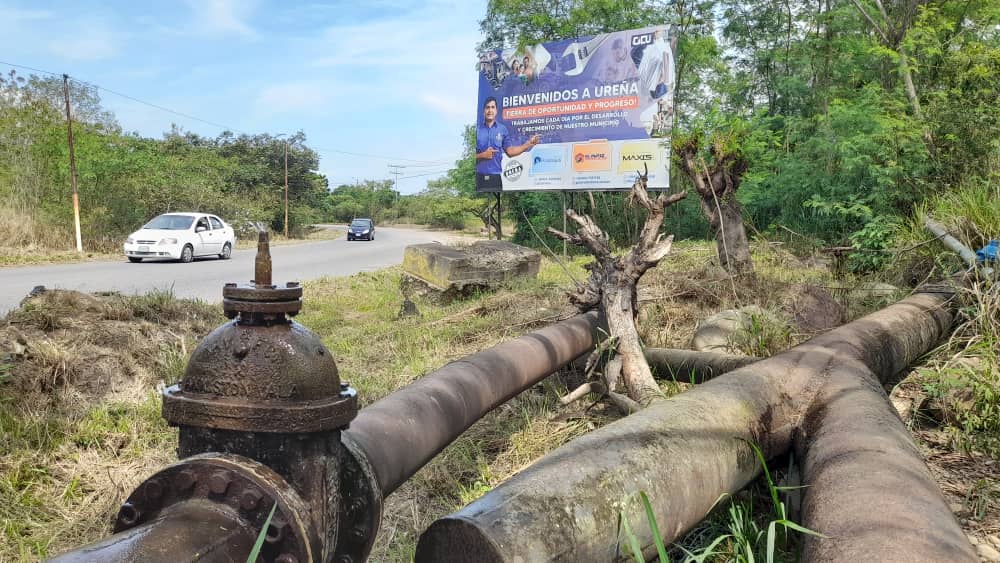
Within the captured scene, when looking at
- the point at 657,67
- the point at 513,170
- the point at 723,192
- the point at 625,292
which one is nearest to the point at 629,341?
the point at 625,292

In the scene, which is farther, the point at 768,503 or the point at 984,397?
the point at 984,397

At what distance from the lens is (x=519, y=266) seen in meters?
8.94

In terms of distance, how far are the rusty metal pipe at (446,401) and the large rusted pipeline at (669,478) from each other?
47 cm

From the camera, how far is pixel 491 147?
1523cm

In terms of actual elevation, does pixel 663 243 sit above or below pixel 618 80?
below

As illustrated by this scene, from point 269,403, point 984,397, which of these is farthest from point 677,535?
point 984,397

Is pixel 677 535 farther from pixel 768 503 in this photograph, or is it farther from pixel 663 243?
pixel 663 243

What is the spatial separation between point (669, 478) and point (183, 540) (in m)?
1.23

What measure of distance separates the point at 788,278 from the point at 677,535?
217 inches

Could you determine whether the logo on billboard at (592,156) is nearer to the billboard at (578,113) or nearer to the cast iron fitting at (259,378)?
the billboard at (578,113)

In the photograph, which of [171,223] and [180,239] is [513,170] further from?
[171,223]

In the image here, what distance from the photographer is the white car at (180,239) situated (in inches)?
655

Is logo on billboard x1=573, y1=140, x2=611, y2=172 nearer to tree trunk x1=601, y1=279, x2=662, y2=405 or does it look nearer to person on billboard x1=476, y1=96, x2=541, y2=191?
person on billboard x1=476, y1=96, x2=541, y2=191

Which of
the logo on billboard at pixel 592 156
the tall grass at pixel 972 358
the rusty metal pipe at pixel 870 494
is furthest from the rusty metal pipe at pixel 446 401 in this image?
the logo on billboard at pixel 592 156
